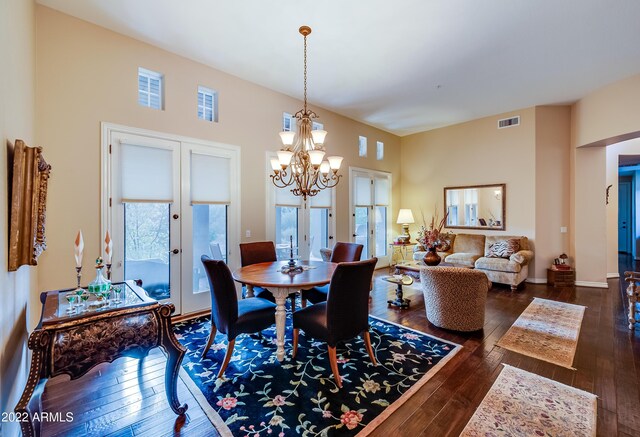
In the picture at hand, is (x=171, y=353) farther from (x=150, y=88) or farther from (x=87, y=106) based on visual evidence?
(x=150, y=88)

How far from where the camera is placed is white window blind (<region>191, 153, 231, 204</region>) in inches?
156

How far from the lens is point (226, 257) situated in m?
4.32

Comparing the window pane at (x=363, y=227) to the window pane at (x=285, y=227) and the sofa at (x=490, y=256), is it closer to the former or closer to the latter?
the sofa at (x=490, y=256)

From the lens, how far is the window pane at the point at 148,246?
345 centimetres

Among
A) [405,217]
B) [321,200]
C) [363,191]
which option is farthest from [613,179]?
[321,200]

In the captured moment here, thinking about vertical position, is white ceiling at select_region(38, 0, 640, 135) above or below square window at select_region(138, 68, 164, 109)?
above

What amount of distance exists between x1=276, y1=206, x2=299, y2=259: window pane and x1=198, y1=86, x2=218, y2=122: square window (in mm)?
1820

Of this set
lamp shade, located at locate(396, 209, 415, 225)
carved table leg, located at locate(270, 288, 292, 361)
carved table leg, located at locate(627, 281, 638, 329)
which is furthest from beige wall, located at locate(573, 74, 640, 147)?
carved table leg, located at locate(270, 288, 292, 361)

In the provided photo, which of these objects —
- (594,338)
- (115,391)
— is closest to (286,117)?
(115,391)

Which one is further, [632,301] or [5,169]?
[632,301]

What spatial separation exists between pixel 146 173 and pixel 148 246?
950mm

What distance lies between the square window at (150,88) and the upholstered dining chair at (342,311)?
11.1ft

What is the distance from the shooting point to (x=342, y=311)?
94.1 inches

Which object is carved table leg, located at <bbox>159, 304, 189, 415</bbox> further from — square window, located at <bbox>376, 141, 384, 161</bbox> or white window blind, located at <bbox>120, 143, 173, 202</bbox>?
square window, located at <bbox>376, 141, 384, 161</bbox>
